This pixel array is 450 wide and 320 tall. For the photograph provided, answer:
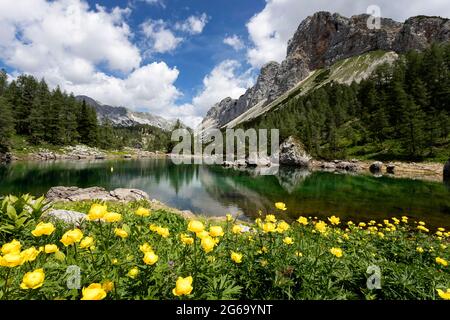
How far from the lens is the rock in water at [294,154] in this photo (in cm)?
8556

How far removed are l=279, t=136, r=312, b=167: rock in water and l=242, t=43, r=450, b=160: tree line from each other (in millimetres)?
4668

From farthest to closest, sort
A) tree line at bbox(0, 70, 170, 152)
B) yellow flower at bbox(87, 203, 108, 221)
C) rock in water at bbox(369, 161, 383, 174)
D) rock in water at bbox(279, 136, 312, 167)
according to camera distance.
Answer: tree line at bbox(0, 70, 170, 152), rock in water at bbox(279, 136, 312, 167), rock in water at bbox(369, 161, 383, 174), yellow flower at bbox(87, 203, 108, 221)

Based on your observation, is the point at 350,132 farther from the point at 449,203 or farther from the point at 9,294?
the point at 9,294

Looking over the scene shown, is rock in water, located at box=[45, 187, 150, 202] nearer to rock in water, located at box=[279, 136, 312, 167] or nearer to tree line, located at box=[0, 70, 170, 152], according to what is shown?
tree line, located at box=[0, 70, 170, 152]

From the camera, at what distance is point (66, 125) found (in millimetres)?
102625

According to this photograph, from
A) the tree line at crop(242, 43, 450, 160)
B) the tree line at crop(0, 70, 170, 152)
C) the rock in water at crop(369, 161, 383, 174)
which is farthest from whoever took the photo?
the tree line at crop(0, 70, 170, 152)

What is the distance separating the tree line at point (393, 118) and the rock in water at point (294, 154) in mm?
4668

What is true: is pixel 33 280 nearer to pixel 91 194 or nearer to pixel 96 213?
pixel 96 213

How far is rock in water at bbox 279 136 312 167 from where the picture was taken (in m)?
85.6

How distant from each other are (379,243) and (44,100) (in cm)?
12409

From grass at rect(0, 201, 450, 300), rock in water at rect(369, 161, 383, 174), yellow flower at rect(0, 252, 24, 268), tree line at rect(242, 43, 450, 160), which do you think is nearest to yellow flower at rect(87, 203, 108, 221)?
grass at rect(0, 201, 450, 300)

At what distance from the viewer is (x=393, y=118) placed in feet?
276

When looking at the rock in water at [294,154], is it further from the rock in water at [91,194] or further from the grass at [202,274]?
the grass at [202,274]
